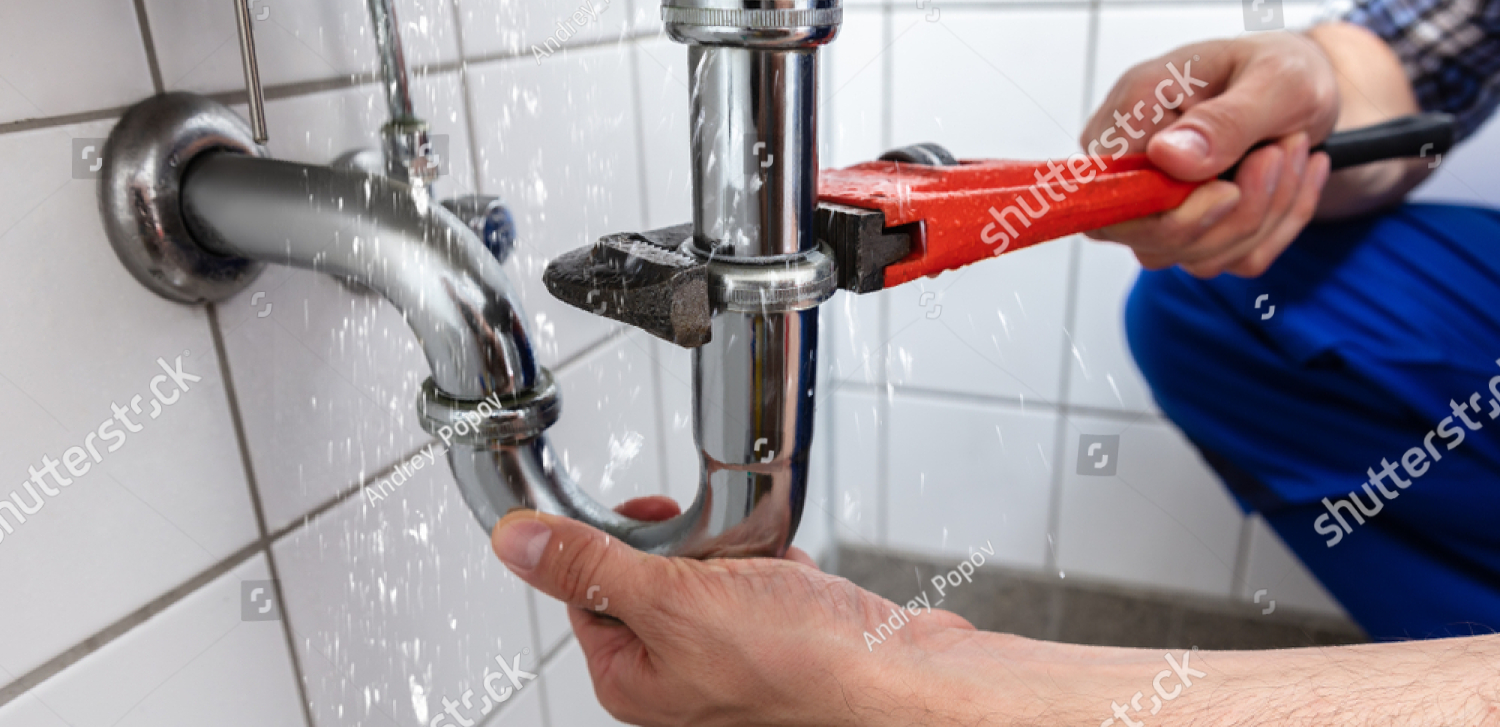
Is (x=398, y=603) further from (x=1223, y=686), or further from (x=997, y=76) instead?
(x=997, y=76)

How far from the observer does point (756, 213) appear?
0.25 m

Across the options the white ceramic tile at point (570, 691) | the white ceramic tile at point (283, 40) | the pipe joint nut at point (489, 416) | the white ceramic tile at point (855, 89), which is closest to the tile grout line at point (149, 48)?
the white ceramic tile at point (283, 40)

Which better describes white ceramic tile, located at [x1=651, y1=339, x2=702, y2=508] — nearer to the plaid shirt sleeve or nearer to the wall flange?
the wall flange

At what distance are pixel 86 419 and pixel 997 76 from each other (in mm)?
644

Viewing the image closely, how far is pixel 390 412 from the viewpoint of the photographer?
36cm

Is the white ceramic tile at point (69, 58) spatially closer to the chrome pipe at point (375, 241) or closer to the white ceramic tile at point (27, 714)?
the chrome pipe at point (375, 241)

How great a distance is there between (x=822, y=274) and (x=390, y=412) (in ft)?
0.64

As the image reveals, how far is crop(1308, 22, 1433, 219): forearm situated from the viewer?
631mm

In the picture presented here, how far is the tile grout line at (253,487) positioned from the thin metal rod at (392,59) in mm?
84

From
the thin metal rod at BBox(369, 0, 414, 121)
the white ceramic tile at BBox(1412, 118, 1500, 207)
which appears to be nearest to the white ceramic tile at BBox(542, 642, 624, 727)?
the thin metal rod at BBox(369, 0, 414, 121)

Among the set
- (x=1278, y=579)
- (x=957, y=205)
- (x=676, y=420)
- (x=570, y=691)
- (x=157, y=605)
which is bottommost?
(x=1278, y=579)

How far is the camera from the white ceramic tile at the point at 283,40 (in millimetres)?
259

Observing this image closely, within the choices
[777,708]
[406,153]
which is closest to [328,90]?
[406,153]

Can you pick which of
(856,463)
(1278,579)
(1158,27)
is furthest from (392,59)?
(1278,579)
